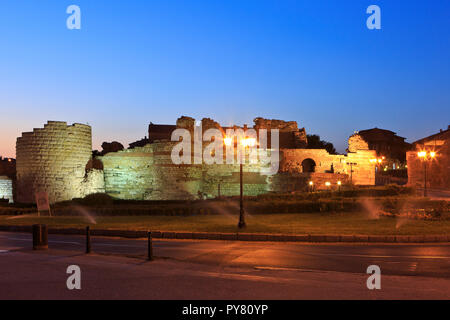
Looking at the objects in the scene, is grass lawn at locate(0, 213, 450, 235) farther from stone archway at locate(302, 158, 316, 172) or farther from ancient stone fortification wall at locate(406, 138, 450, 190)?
stone archway at locate(302, 158, 316, 172)

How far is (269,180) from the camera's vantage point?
1597 inches

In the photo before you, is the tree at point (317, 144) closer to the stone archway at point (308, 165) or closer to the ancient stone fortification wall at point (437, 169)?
the stone archway at point (308, 165)

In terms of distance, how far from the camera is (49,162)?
30484 millimetres

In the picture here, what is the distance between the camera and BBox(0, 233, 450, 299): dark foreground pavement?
6715 mm

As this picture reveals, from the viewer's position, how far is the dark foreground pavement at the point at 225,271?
22.0ft

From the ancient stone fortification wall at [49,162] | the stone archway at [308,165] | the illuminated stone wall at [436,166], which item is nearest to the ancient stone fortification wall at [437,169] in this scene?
the illuminated stone wall at [436,166]

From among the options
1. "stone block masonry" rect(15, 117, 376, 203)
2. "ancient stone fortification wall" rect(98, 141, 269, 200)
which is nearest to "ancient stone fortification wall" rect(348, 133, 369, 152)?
"stone block masonry" rect(15, 117, 376, 203)

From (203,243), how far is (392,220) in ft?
30.7

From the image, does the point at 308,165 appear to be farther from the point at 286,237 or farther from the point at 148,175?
the point at 286,237

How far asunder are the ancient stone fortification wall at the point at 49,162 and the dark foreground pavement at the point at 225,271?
18016mm

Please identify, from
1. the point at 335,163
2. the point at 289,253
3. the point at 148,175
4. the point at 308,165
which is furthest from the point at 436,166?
the point at 289,253

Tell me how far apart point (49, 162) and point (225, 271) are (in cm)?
2530
